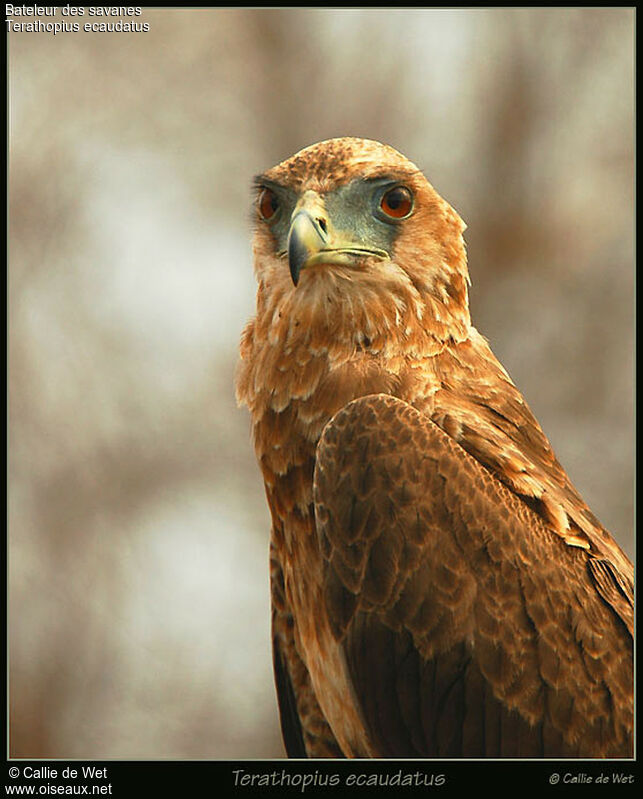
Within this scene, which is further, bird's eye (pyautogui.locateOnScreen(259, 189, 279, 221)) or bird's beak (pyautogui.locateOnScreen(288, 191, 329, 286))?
bird's eye (pyautogui.locateOnScreen(259, 189, 279, 221))

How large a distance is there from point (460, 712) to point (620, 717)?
0.47m

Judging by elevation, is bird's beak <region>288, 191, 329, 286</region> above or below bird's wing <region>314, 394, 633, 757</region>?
above

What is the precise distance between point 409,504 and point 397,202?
0.95 metres

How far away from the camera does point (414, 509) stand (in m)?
2.75

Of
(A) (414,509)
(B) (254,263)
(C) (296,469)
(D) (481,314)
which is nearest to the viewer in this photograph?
(A) (414,509)

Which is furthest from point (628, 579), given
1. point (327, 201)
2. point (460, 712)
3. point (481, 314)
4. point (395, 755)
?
point (481, 314)

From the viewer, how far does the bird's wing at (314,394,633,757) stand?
275 centimetres

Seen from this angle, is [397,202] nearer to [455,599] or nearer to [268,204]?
[268,204]

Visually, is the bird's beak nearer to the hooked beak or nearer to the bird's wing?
the hooked beak

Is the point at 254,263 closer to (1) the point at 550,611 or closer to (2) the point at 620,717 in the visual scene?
(1) the point at 550,611

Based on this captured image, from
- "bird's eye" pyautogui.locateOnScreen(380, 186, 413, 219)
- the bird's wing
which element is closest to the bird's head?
"bird's eye" pyautogui.locateOnScreen(380, 186, 413, 219)

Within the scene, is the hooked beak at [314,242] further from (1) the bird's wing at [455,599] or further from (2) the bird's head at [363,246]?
(1) the bird's wing at [455,599]

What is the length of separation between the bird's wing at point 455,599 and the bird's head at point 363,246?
322 millimetres

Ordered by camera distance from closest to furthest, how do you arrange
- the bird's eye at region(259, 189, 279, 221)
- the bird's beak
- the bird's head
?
the bird's beak, the bird's head, the bird's eye at region(259, 189, 279, 221)
